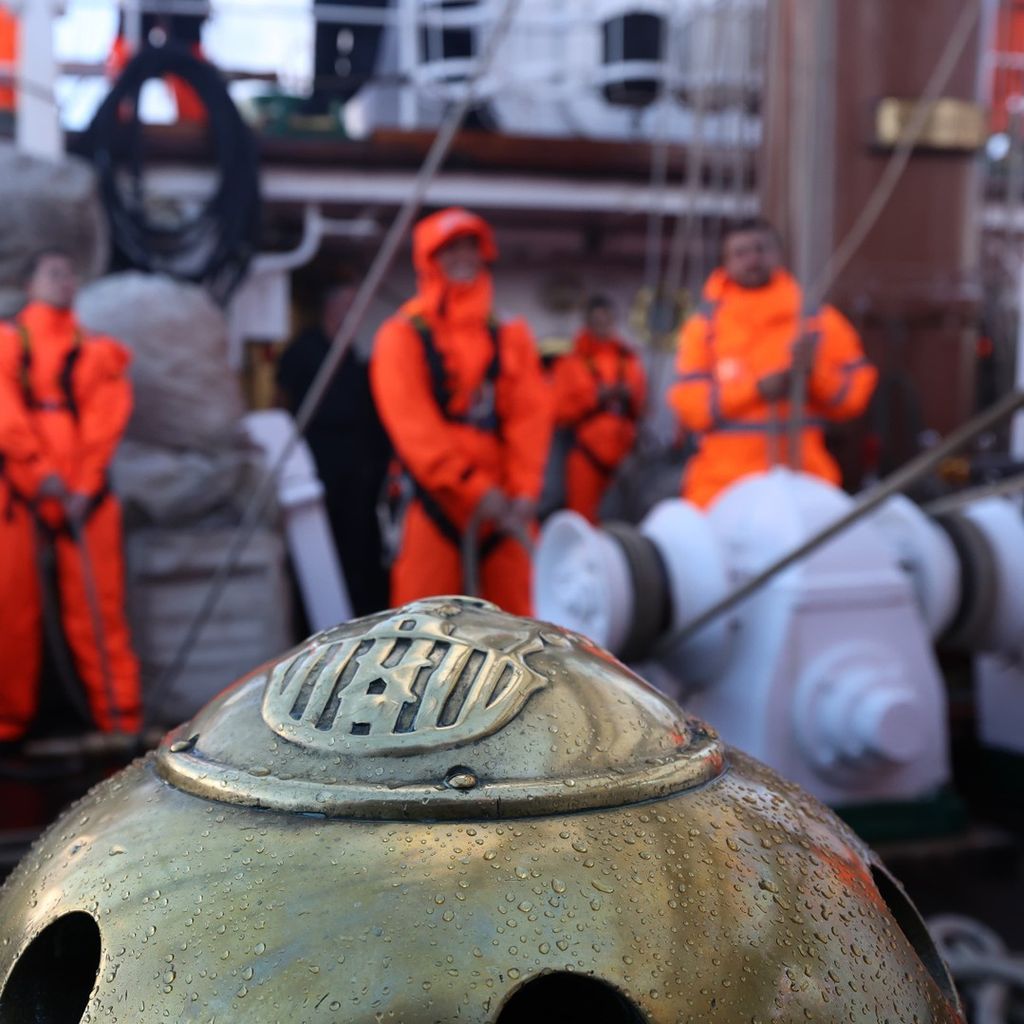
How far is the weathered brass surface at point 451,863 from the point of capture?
91cm

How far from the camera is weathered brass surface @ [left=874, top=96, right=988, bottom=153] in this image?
202 inches

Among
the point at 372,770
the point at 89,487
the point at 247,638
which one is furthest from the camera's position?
the point at 247,638

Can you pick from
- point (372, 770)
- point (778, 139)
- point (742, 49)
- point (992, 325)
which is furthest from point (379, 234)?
point (372, 770)

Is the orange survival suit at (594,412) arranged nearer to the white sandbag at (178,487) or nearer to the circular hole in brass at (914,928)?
the white sandbag at (178,487)

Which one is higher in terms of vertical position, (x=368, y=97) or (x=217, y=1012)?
(x=368, y=97)

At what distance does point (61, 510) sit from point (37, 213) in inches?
64.2

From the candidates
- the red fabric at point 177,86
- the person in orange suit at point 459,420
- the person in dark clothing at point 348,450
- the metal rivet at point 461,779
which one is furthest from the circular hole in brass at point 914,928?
the red fabric at point 177,86

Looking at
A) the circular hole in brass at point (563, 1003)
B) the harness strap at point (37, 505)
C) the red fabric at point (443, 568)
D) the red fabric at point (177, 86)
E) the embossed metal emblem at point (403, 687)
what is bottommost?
the red fabric at point (443, 568)

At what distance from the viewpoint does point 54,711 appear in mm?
5133

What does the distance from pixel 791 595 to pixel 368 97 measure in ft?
22.8

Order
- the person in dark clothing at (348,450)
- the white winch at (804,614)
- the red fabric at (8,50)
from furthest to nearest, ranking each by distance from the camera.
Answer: the red fabric at (8,50) → the person in dark clothing at (348,450) → the white winch at (804,614)

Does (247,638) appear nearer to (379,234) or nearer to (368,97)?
(379,234)

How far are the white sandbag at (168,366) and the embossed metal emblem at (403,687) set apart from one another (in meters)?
4.41

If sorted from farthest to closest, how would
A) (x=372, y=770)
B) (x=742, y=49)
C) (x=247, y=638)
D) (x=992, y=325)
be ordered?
(x=992, y=325), (x=742, y=49), (x=247, y=638), (x=372, y=770)
